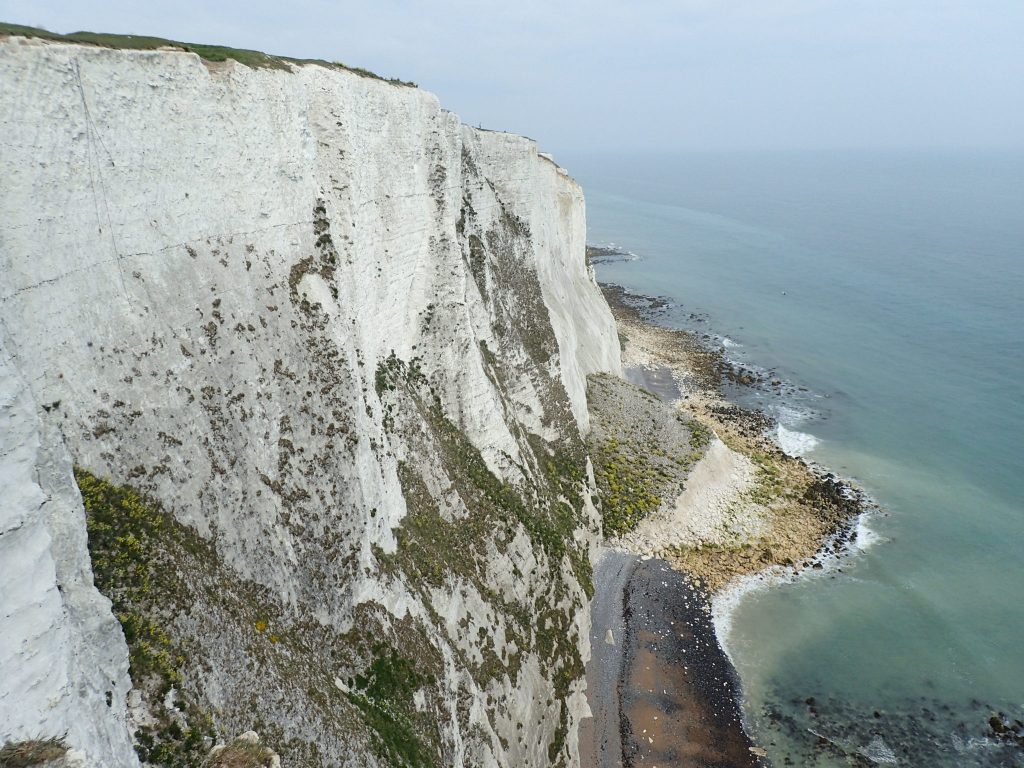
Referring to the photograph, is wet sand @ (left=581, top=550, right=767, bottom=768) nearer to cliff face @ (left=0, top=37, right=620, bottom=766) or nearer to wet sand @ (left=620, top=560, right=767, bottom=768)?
wet sand @ (left=620, top=560, right=767, bottom=768)

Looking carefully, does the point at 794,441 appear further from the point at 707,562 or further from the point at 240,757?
the point at 240,757

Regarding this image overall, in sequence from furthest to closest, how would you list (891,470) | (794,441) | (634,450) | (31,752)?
(794,441)
(891,470)
(634,450)
(31,752)

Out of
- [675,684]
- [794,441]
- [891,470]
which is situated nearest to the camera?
[675,684]

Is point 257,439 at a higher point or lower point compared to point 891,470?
higher

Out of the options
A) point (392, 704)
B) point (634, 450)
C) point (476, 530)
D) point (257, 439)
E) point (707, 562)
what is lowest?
point (707, 562)

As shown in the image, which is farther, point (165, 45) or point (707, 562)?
point (707, 562)

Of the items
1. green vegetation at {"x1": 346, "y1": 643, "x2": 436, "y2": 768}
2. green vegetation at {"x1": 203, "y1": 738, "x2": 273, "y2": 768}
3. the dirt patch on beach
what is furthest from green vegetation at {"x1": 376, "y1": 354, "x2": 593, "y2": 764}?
the dirt patch on beach

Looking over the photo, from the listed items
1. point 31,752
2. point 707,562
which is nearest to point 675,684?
point 707,562

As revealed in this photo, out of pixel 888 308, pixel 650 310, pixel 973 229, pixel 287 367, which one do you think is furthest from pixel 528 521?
pixel 973 229
